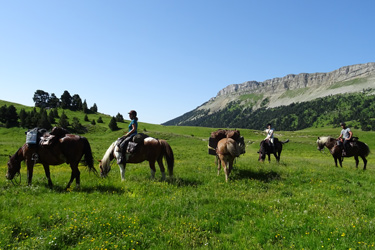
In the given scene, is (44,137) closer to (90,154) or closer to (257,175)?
(90,154)

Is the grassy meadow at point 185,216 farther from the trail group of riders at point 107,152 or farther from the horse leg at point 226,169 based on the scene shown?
the trail group of riders at point 107,152

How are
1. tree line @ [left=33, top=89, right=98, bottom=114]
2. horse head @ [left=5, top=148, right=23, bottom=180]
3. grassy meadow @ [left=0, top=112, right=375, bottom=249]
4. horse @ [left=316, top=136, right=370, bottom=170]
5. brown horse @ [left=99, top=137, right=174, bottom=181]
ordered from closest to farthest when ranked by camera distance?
grassy meadow @ [left=0, top=112, right=375, bottom=249], horse head @ [left=5, top=148, right=23, bottom=180], brown horse @ [left=99, top=137, right=174, bottom=181], horse @ [left=316, top=136, right=370, bottom=170], tree line @ [left=33, top=89, right=98, bottom=114]

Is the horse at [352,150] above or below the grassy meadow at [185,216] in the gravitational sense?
above

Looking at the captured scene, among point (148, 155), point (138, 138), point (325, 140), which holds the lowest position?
point (148, 155)

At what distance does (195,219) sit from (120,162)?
6.05 metres

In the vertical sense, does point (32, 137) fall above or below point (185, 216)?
above

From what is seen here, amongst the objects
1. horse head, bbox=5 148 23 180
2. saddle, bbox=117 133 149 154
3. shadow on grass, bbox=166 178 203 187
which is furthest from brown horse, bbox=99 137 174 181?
horse head, bbox=5 148 23 180

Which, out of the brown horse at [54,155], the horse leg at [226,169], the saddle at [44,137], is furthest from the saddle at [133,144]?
the horse leg at [226,169]

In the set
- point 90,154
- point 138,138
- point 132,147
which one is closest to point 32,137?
point 90,154

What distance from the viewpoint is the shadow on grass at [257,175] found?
12625mm

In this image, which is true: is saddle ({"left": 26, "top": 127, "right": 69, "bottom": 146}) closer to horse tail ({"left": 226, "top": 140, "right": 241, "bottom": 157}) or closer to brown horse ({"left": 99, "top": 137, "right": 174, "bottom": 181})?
brown horse ({"left": 99, "top": 137, "right": 174, "bottom": 181})

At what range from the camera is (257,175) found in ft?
43.9

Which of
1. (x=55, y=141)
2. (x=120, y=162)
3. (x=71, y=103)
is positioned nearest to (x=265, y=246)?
(x=120, y=162)

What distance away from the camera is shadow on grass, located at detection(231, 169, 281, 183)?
12.6 metres
